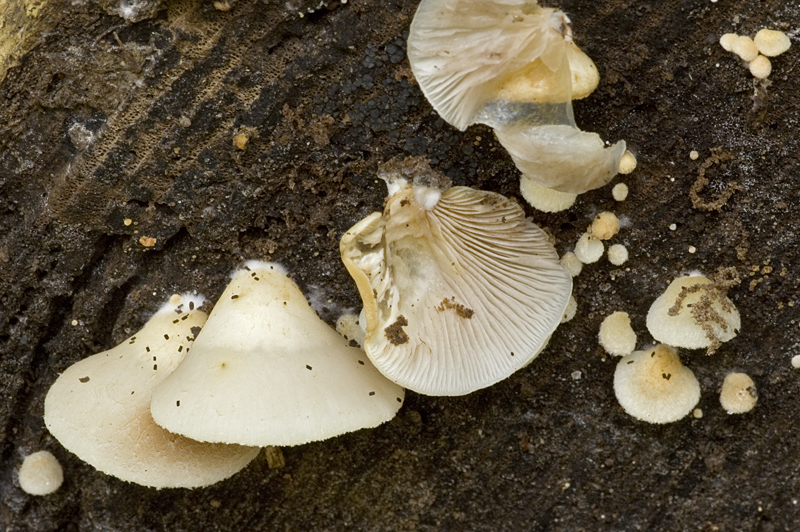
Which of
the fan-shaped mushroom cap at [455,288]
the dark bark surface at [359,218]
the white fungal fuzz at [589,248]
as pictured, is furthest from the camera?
the white fungal fuzz at [589,248]

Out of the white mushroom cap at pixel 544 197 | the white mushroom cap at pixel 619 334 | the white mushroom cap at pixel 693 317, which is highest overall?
the white mushroom cap at pixel 544 197

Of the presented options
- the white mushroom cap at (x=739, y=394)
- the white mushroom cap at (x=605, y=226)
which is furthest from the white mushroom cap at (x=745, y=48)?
the white mushroom cap at (x=739, y=394)

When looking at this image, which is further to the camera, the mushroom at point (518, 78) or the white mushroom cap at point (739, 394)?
the white mushroom cap at point (739, 394)

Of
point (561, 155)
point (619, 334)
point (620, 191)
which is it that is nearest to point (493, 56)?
point (561, 155)

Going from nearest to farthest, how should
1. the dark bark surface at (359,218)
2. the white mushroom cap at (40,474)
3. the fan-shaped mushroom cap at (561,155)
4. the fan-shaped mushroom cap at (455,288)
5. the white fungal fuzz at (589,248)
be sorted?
the fan-shaped mushroom cap at (561,155) → the fan-shaped mushroom cap at (455,288) → the dark bark surface at (359,218) → the white fungal fuzz at (589,248) → the white mushroom cap at (40,474)

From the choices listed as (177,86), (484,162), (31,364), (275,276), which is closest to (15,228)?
(31,364)

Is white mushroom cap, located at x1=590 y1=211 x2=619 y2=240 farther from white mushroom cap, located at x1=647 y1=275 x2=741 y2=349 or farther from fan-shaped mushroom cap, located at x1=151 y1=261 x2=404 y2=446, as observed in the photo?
fan-shaped mushroom cap, located at x1=151 y1=261 x2=404 y2=446

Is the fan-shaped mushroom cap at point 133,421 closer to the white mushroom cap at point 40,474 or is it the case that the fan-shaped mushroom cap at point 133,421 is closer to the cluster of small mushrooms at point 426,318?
the cluster of small mushrooms at point 426,318

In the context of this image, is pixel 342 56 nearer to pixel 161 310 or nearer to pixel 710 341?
pixel 161 310

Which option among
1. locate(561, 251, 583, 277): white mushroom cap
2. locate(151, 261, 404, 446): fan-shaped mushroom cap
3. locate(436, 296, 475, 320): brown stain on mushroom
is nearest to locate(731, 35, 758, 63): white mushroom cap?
locate(561, 251, 583, 277): white mushroom cap
